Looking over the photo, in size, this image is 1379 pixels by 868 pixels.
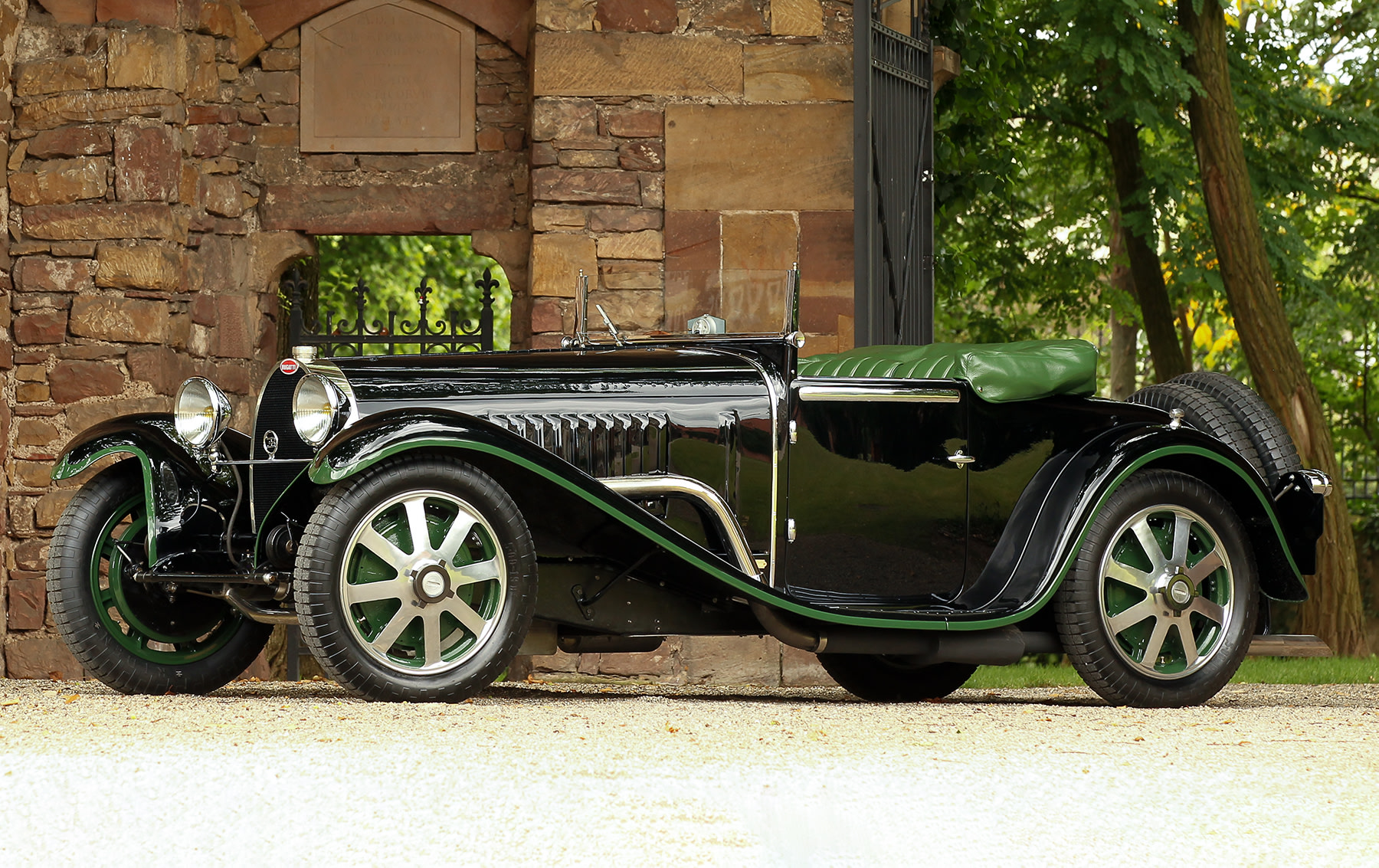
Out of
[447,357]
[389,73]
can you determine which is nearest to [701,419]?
[447,357]

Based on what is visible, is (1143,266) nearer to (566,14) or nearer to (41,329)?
(566,14)

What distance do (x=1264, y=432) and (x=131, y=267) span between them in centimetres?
559

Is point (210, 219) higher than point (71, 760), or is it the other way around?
point (210, 219)

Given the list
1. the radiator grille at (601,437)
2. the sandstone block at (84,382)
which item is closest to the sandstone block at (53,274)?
the sandstone block at (84,382)

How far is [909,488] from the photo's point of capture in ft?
15.5

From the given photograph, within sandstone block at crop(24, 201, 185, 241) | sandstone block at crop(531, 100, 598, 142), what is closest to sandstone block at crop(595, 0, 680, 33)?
sandstone block at crop(531, 100, 598, 142)

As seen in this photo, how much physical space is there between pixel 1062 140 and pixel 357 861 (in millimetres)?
12364

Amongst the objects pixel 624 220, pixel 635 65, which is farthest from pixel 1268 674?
pixel 635 65

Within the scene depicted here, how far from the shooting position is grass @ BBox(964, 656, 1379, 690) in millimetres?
7559

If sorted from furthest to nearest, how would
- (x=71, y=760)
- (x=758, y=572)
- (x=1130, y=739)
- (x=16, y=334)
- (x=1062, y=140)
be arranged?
1. (x=1062, y=140)
2. (x=16, y=334)
3. (x=758, y=572)
4. (x=1130, y=739)
5. (x=71, y=760)

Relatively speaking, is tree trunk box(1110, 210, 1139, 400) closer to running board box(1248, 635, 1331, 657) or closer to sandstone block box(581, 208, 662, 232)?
running board box(1248, 635, 1331, 657)

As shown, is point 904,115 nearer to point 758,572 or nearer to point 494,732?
point 758,572

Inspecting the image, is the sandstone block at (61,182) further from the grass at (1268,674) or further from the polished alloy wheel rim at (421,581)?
the grass at (1268,674)

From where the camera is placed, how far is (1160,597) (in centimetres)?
470
